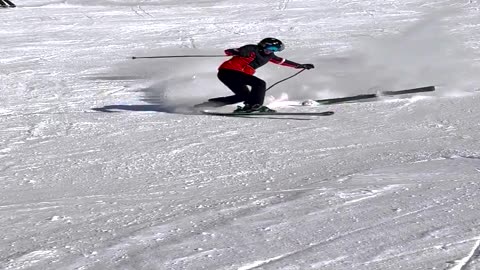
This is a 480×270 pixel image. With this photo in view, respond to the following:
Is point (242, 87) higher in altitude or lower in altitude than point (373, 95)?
higher

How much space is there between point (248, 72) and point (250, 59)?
0.56ft

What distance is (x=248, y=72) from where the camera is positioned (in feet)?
39.8

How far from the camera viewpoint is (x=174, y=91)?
13820mm

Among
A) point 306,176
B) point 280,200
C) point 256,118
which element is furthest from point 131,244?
point 256,118

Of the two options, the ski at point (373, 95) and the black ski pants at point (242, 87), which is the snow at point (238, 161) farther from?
the black ski pants at point (242, 87)

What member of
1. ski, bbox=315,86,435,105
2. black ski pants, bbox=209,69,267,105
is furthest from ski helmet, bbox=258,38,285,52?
ski, bbox=315,86,435,105

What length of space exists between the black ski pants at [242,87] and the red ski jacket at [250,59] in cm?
9

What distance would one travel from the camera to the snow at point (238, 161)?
6344mm

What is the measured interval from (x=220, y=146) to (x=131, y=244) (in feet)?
11.8

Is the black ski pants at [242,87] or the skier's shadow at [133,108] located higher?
the black ski pants at [242,87]

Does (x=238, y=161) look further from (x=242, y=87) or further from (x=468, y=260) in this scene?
(x=468, y=260)

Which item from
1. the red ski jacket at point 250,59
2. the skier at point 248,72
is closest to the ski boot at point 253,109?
the skier at point 248,72

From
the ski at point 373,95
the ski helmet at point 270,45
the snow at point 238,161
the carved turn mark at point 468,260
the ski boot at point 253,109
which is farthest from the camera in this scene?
the ski at point 373,95

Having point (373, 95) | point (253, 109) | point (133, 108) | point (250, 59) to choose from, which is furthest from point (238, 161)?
point (373, 95)
